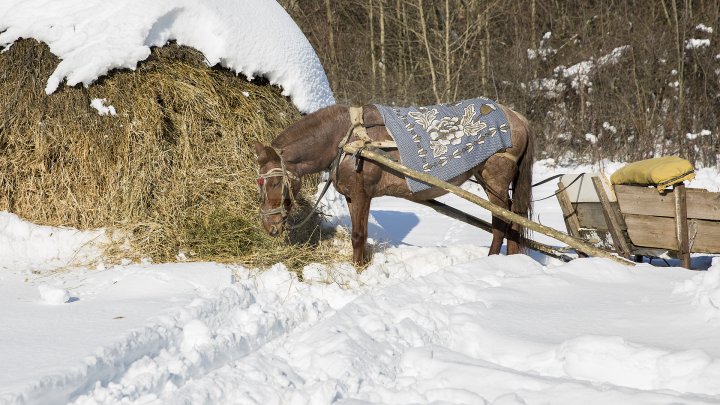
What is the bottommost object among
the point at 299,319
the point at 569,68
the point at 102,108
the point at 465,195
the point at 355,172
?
the point at 299,319

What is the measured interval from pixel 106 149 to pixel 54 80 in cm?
79

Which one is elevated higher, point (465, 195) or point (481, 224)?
point (465, 195)

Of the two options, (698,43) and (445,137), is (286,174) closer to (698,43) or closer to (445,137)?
(445,137)

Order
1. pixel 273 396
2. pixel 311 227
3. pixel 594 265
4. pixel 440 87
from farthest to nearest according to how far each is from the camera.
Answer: pixel 440 87, pixel 311 227, pixel 594 265, pixel 273 396

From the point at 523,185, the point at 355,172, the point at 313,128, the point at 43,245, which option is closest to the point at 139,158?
the point at 43,245

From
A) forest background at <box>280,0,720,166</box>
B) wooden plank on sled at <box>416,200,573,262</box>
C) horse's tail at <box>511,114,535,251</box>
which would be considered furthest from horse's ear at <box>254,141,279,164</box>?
forest background at <box>280,0,720,166</box>

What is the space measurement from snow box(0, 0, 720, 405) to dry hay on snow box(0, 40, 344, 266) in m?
0.18

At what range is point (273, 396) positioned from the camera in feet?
10.4

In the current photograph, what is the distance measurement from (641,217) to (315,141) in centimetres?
271

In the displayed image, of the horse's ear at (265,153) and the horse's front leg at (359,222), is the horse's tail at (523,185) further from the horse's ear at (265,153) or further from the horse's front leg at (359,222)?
the horse's ear at (265,153)

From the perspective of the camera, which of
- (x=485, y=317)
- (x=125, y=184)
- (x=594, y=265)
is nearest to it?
(x=485, y=317)

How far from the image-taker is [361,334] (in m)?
3.79

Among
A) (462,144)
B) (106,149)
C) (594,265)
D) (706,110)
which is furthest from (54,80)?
(706,110)

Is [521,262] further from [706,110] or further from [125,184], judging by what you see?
[706,110]
